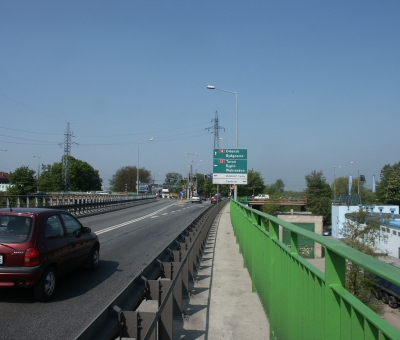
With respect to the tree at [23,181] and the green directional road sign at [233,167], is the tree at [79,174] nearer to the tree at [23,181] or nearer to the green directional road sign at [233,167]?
the tree at [23,181]

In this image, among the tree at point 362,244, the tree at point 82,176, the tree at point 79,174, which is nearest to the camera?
the tree at point 362,244

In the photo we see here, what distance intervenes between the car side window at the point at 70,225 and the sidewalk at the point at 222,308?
256 centimetres

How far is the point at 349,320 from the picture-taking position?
256 centimetres

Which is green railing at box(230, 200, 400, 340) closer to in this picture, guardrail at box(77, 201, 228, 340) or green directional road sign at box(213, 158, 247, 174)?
guardrail at box(77, 201, 228, 340)

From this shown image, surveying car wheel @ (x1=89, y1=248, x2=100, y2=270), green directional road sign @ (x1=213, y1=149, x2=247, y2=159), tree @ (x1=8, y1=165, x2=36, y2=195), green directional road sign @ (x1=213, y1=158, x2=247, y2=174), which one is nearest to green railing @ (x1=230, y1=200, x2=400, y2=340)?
car wheel @ (x1=89, y1=248, x2=100, y2=270)

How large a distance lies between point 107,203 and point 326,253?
41329 mm

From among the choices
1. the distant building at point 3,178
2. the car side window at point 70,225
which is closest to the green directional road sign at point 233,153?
the car side window at point 70,225

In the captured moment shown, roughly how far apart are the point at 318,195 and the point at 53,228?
9629 centimetres

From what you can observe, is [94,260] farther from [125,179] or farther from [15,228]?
[125,179]

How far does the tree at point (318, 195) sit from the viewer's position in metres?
91.1

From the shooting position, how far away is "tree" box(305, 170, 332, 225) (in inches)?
3585

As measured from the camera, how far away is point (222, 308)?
7539 mm

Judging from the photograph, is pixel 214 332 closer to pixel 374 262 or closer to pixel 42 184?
pixel 374 262

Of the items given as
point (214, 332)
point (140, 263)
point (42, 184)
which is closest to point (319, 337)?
point (214, 332)
